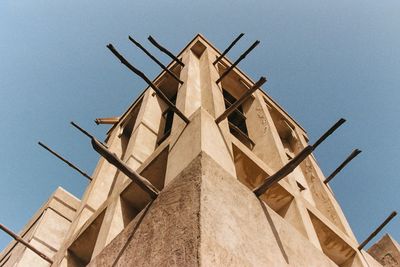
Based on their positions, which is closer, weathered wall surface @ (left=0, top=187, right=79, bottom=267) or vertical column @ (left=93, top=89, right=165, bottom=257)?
vertical column @ (left=93, top=89, right=165, bottom=257)

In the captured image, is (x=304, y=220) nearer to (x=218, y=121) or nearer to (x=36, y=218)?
(x=218, y=121)

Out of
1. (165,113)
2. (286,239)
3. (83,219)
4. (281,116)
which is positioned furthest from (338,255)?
(281,116)

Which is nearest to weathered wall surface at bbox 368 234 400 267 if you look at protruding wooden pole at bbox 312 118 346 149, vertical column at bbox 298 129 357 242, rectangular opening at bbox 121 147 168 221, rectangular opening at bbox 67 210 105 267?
vertical column at bbox 298 129 357 242

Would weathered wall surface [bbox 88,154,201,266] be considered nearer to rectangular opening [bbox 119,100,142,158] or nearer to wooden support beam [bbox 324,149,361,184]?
wooden support beam [bbox 324,149,361,184]

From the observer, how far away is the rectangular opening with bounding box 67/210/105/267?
5312 mm

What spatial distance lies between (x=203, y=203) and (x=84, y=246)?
3179mm

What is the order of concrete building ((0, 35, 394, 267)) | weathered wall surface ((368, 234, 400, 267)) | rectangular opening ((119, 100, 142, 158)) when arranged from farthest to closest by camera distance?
rectangular opening ((119, 100, 142, 158))
weathered wall surface ((368, 234, 400, 267))
concrete building ((0, 35, 394, 267))

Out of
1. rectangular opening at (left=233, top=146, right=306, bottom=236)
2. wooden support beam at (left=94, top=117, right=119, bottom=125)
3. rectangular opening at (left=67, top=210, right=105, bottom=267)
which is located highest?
rectangular opening at (left=233, top=146, right=306, bottom=236)

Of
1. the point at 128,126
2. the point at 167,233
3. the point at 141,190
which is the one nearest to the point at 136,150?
the point at 141,190

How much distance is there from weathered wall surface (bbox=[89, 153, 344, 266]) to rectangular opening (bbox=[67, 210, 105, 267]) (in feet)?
6.01

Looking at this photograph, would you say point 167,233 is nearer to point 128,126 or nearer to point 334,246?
point 334,246

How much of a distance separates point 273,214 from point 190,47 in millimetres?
7040

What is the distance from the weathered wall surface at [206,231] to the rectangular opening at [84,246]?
1.83m

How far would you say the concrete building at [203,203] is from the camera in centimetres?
284
